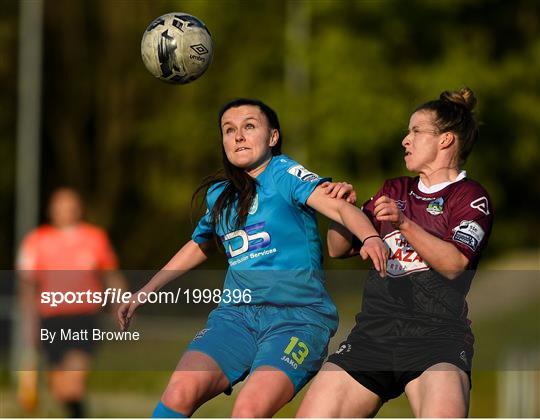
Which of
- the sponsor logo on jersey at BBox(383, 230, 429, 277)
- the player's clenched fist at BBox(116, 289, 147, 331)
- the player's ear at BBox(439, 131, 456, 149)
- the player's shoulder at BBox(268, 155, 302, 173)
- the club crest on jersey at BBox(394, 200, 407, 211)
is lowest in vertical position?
the player's clenched fist at BBox(116, 289, 147, 331)

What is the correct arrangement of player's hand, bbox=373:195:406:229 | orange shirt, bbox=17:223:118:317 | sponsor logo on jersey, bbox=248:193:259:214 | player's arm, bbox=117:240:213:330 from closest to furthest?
player's hand, bbox=373:195:406:229 → sponsor logo on jersey, bbox=248:193:259:214 → player's arm, bbox=117:240:213:330 → orange shirt, bbox=17:223:118:317

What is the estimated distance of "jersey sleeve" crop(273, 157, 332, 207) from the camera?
572cm

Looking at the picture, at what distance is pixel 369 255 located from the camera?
208 inches

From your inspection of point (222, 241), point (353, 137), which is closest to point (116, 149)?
point (353, 137)

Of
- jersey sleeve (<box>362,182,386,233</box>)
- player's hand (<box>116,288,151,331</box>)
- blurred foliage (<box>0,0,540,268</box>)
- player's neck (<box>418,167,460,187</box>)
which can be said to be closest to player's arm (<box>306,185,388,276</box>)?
jersey sleeve (<box>362,182,386,233</box>)

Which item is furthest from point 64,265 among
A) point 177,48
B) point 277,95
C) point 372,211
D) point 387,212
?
point 277,95

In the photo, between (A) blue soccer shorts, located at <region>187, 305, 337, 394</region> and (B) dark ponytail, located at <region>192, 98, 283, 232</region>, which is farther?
(B) dark ponytail, located at <region>192, 98, 283, 232</region>

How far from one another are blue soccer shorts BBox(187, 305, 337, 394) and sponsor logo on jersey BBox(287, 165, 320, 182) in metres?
0.61

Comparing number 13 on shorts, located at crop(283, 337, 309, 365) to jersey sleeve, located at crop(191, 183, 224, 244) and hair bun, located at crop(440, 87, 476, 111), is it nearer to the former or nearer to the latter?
jersey sleeve, located at crop(191, 183, 224, 244)

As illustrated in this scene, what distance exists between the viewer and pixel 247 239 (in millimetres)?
5809

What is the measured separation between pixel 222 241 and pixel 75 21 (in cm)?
2715

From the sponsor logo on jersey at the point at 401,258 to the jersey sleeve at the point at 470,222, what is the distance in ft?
0.62

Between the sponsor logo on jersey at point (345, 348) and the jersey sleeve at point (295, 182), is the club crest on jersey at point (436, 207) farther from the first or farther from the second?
the sponsor logo on jersey at point (345, 348)

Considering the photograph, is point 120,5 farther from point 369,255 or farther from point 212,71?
point 369,255
